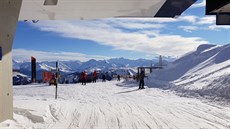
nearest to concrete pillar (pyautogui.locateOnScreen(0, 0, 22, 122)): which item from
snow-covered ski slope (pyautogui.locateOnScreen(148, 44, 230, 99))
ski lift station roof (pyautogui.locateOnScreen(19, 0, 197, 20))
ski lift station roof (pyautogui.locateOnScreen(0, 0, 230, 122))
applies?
ski lift station roof (pyautogui.locateOnScreen(0, 0, 230, 122))

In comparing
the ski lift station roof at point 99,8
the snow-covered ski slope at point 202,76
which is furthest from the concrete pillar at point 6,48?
the snow-covered ski slope at point 202,76

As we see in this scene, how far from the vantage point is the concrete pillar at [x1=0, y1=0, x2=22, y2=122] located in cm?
862

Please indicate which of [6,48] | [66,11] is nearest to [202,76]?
[66,11]

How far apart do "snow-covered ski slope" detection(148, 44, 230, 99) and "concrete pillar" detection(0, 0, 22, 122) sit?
37.0 feet

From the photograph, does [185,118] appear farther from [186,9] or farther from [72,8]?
[72,8]

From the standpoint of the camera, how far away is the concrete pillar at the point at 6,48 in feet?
28.3

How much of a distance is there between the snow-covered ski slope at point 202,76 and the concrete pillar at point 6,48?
1127cm

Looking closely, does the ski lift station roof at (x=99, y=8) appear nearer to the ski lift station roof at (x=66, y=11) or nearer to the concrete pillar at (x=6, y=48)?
the ski lift station roof at (x=66, y=11)

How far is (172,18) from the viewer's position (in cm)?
1180

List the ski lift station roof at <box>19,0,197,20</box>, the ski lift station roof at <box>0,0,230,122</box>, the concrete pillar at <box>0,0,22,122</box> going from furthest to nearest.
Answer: the ski lift station roof at <box>19,0,197,20</box> < the concrete pillar at <box>0,0,22,122</box> < the ski lift station roof at <box>0,0,230,122</box>

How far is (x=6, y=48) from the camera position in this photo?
8992mm

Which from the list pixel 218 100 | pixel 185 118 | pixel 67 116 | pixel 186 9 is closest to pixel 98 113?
pixel 67 116

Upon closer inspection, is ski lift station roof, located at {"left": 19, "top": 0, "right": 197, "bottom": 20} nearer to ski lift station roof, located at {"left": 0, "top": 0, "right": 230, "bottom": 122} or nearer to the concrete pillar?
ski lift station roof, located at {"left": 0, "top": 0, "right": 230, "bottom": 122}

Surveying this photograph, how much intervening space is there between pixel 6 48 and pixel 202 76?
20.4m
